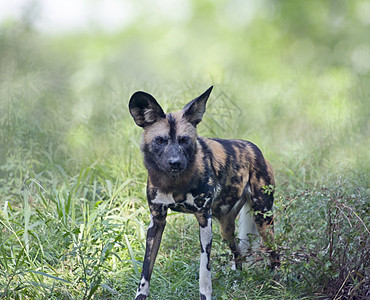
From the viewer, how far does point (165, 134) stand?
103 inches

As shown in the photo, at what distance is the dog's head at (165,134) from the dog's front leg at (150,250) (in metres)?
0.30

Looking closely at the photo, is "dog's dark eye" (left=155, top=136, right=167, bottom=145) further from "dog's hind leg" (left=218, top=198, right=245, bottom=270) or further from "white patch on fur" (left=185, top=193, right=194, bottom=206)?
"dog's hind leg" (left=218, top=198, right=245, bottom=270)

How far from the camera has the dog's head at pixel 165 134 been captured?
2.57 meters

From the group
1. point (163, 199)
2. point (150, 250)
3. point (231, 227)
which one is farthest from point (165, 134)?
point (231, 227)

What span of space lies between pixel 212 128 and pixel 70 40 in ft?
11.3

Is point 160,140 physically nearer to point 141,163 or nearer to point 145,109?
point 145,109

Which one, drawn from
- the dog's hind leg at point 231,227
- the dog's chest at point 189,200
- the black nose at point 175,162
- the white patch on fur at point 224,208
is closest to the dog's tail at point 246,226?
the dog's hind leg at point 231,227

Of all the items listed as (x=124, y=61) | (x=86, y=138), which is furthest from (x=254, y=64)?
(x=86, y=138)

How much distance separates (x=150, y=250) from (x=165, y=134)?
69 cm

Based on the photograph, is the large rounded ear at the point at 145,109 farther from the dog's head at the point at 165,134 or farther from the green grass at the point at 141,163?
the green grass at the point at 141,163

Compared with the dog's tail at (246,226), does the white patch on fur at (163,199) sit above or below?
above

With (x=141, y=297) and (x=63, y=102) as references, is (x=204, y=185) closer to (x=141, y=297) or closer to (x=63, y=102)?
(x=141, y=297)

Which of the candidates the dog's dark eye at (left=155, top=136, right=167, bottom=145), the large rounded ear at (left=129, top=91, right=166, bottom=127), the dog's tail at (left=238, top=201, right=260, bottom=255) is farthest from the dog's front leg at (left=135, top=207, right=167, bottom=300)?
the dog's tail at (left=238, top=201, right=260, bottom=255)

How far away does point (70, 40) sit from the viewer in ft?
23.6
